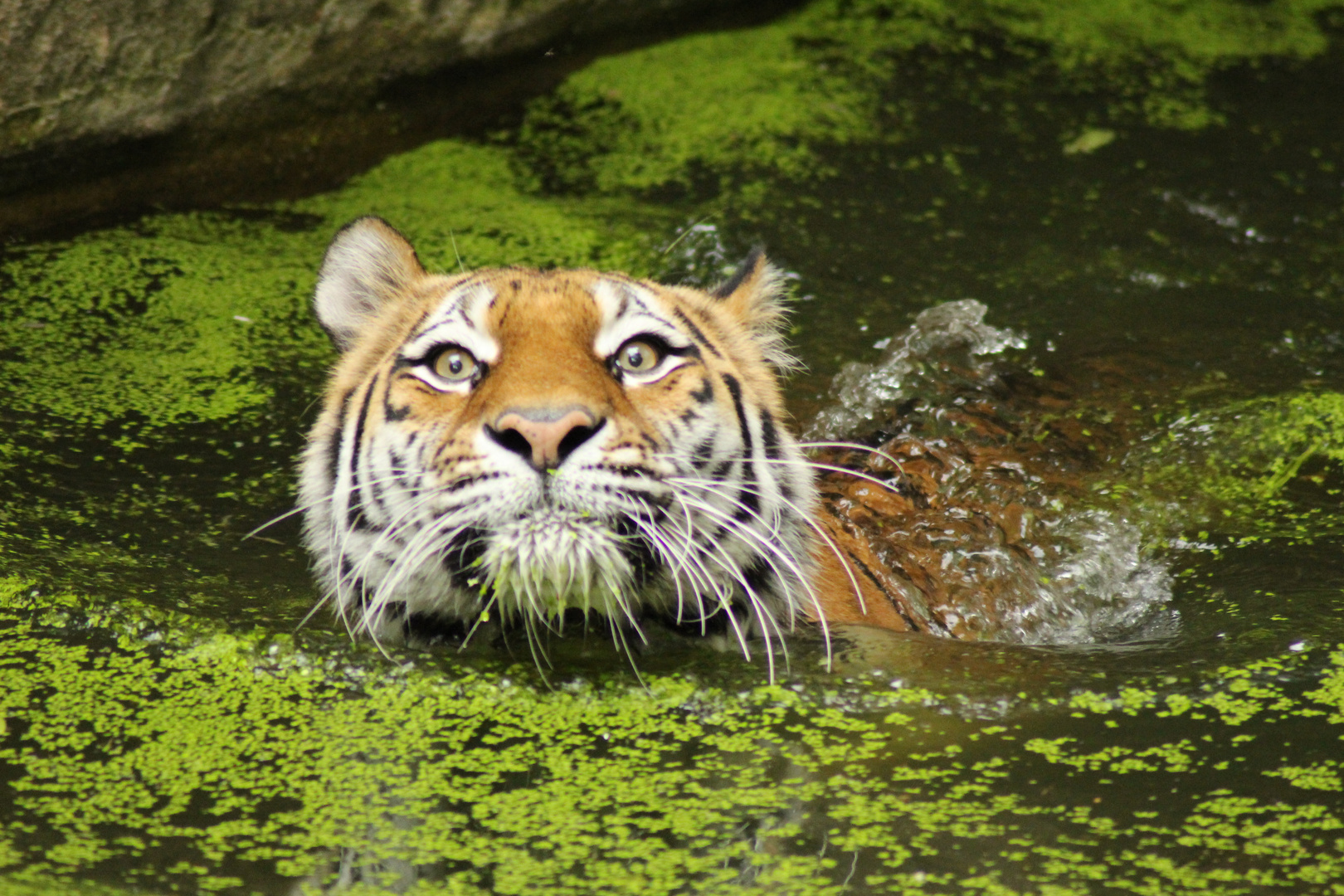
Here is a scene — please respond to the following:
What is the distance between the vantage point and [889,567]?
10.7 feet

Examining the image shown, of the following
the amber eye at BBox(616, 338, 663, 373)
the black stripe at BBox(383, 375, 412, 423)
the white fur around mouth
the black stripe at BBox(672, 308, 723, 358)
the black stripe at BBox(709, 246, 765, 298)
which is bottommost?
the white fur around mouth

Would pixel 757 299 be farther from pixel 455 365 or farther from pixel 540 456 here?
pixel 540 456

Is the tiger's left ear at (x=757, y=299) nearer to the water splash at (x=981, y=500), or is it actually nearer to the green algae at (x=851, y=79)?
the water splash at (x=981, y=500)

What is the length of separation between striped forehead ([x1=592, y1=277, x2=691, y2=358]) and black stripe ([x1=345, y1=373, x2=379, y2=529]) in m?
0.48

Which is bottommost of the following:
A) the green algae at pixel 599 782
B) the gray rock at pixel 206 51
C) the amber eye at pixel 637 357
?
the green algae at pixel 599 782

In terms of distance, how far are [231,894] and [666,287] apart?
1.53m

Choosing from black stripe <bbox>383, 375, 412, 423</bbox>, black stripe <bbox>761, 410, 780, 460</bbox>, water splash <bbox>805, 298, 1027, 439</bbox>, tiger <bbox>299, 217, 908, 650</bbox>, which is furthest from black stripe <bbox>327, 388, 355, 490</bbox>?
water splash <bbox>805, 298, 1027, 439</bbox>

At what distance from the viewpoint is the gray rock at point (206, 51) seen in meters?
4.03

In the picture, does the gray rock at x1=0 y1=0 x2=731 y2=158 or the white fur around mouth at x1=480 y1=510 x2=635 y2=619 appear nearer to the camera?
the white fur around mouth at x1=480 y1=510 x2=635 y2=619

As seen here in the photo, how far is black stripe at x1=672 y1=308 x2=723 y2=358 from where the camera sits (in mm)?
2752

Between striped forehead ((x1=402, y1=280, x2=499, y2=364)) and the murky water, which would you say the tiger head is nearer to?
striped forehead ((x1=402, y1=280, x2=499, y2=364))

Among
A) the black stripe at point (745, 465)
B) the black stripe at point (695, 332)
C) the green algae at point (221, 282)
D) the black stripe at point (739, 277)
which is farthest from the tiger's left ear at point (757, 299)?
the green algae at point (221, 282)

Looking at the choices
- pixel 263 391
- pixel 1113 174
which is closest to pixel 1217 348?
pixel 1113 174

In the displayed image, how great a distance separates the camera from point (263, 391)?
4.01 meters
